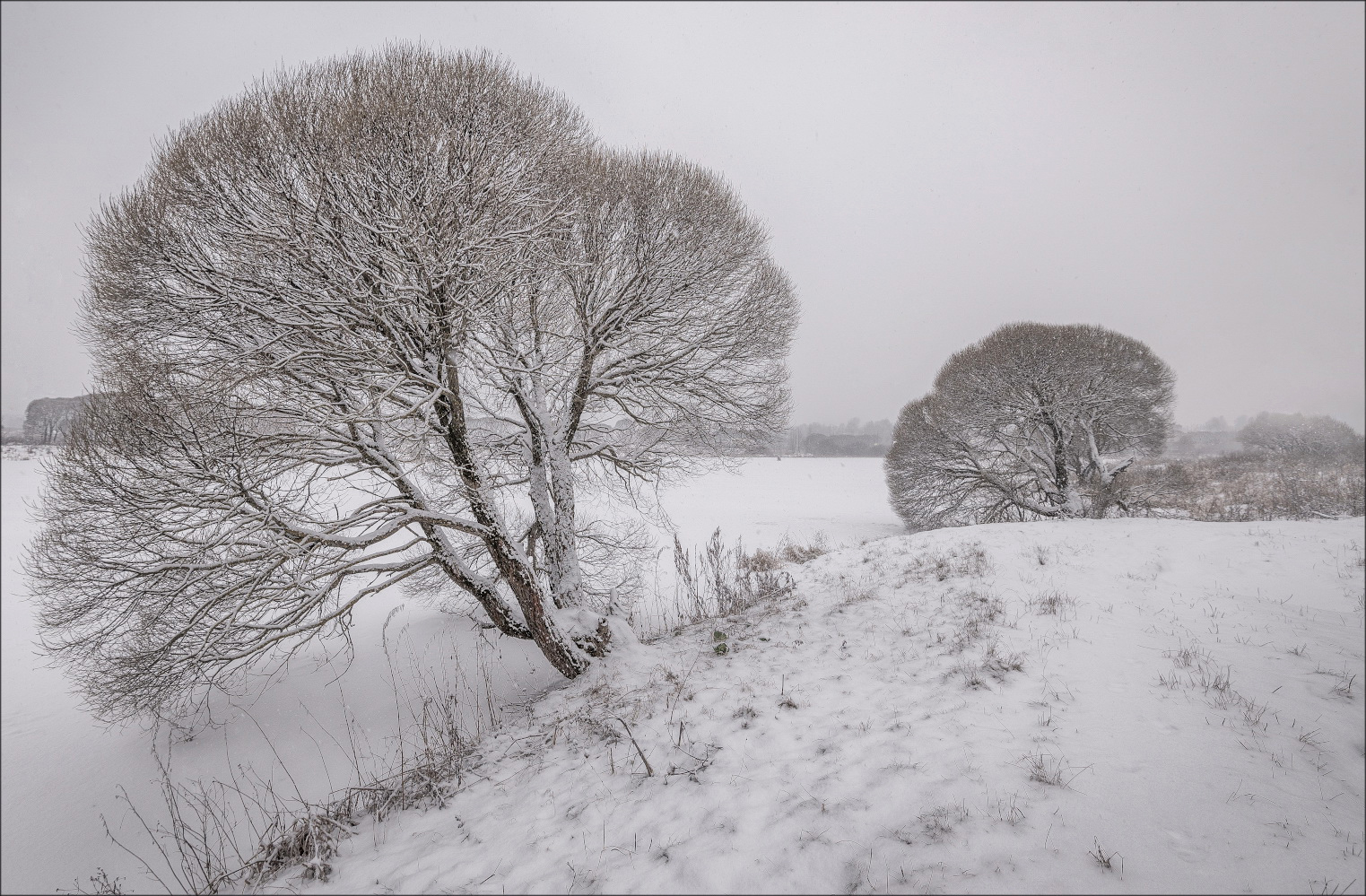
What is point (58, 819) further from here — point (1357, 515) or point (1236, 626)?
point (1357, 515)

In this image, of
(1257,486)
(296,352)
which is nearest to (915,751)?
(296,352)

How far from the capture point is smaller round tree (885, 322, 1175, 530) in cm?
1371

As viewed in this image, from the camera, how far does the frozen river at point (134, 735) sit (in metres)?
4.54

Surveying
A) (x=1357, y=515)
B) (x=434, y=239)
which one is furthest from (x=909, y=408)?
(x=434, y=239)

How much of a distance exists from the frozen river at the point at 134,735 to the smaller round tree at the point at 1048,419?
15.4 metres

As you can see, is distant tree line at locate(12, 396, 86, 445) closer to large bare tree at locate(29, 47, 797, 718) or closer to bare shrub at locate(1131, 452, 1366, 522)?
large bare tree at locate(29, 47, 797, 718)

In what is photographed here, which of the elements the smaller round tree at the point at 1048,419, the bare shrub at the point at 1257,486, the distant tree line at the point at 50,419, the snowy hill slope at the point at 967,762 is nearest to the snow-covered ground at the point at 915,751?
the snowy hill slope at the point at 967,762

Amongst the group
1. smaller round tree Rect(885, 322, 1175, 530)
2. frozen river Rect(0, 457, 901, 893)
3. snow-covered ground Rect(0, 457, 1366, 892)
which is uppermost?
smaller round tree Rect(885, 322, 1175, 530)

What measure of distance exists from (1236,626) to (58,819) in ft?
39.8

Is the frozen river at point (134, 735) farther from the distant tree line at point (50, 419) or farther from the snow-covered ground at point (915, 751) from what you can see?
the distant tree line at point (50, 419)

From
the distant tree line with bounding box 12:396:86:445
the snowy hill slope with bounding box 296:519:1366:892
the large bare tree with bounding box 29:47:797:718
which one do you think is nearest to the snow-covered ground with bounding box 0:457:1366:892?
the snowy hill slope with bounding box 296:519:1366:892

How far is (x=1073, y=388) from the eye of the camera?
44.7 feet

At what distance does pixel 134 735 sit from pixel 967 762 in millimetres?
10957

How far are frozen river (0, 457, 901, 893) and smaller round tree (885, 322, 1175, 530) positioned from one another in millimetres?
15354
